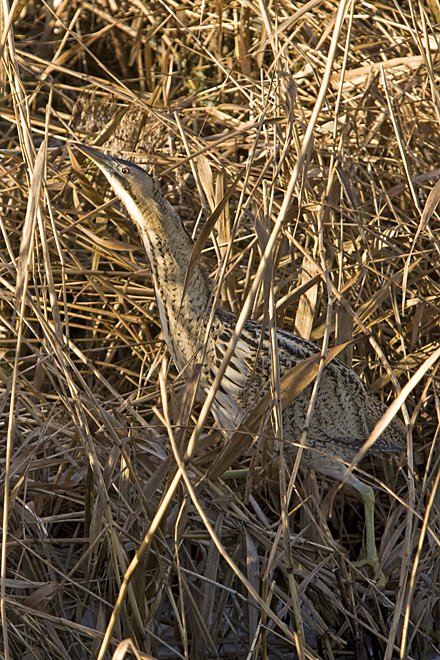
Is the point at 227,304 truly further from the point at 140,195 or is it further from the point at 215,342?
the point at 140,195

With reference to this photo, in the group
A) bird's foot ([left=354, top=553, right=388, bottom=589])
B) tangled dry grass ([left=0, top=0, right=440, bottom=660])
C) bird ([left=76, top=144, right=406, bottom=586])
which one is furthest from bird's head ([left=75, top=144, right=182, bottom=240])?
bird's foot ([left=354, top=553, right=388, bottom=589])

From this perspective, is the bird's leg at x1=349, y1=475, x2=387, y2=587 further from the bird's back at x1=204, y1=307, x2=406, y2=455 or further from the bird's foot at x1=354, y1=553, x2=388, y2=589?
the bird's back at x1=204, y1=307, x2=406, y2=455

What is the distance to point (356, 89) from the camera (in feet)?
8.63

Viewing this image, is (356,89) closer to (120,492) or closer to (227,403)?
(227,403)

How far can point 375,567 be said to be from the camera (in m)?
1.98

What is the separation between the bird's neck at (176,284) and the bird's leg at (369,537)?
555 millimetres

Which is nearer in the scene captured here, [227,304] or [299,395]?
[299,395]

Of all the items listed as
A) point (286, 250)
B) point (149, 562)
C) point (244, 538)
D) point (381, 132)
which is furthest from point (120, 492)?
point (381, 132)

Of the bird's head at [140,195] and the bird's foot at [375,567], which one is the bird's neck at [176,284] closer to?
the bird's head at [140,195]

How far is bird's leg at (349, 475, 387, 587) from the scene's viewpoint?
1.96 meters

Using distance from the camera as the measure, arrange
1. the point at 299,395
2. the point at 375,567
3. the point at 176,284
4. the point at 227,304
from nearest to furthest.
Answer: the point at 375,567, the point at 176,284, the point at 299,395, the point at 227,304

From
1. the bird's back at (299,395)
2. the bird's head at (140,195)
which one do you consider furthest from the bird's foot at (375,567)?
the bird's head at (140,195)

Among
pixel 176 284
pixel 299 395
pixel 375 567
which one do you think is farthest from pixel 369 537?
pixel 176 284

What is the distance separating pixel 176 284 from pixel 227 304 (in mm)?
407
